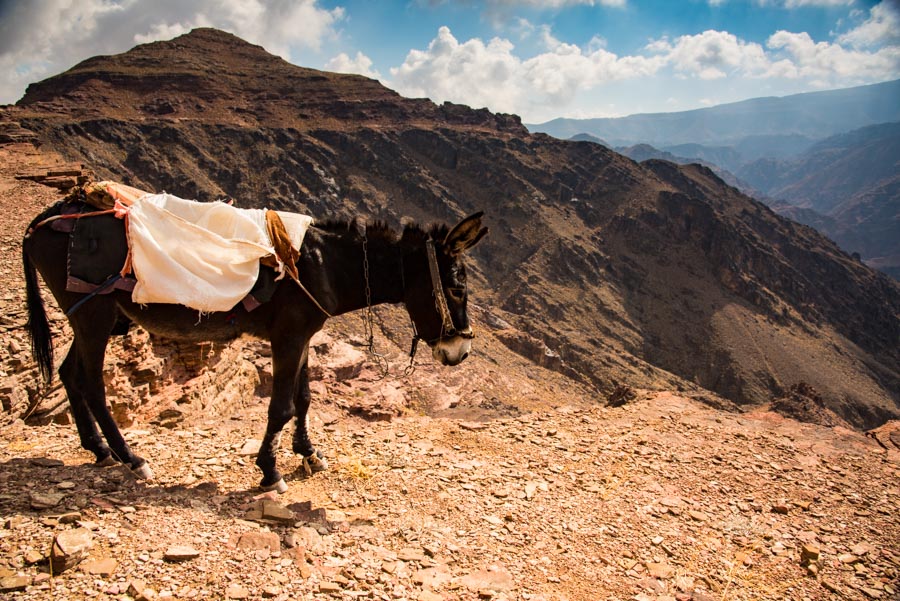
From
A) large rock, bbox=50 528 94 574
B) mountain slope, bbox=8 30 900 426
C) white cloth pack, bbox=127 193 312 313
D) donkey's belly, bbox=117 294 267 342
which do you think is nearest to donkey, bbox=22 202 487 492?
donkey's belly, bbox=117 294 267 342

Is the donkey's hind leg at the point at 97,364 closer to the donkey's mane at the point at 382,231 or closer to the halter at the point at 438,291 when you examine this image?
the donkey's mane at the point at 382,231

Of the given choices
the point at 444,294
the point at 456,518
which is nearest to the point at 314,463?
the point at 456,518

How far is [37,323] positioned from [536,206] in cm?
6279

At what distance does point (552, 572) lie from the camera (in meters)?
3.55

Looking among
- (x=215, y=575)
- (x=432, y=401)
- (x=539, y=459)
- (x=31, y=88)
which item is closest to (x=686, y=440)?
(x=539, y=459)

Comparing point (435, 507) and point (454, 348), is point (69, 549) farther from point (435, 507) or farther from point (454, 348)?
point (454, 348)

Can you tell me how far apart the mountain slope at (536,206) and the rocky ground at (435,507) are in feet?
114

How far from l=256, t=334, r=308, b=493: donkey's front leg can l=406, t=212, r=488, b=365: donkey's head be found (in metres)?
1.11

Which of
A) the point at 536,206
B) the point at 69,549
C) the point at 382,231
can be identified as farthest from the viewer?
the point at 536,206

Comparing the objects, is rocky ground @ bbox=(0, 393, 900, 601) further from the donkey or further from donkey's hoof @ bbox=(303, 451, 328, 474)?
the donkey

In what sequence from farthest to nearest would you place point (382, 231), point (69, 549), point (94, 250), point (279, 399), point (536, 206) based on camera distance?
1. point (536, 206)
2. point (382, 231)
3. point (279, 399)
4. point (94, 250)
5. point (69, 549)

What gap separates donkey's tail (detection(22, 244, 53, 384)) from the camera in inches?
161

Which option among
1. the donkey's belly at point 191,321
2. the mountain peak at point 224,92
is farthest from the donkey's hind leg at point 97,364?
the mountain peak at point 224,92

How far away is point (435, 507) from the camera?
420cm
